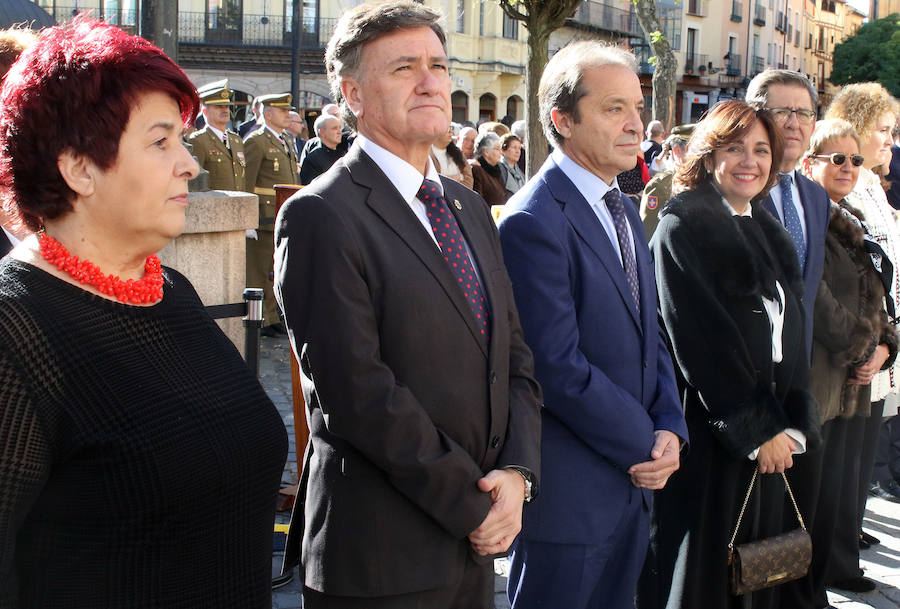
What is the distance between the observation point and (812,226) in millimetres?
4207

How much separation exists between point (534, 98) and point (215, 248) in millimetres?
7946

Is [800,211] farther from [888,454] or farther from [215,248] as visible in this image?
[215,248]

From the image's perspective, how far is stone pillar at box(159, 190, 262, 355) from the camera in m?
3.94

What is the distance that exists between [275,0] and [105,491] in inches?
1496

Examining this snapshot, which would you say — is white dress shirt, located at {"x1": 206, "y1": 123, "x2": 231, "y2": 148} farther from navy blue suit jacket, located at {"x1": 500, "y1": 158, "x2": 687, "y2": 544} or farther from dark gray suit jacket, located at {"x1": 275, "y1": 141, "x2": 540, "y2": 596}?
dark gray suit jacket, located at {"x1": 275, "y1": 141, "x2": 540, "y2": 596}

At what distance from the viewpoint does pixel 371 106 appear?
101 inches

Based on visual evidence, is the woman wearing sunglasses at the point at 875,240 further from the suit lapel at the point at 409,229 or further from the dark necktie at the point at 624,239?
the suit lapel at the point at 409,229

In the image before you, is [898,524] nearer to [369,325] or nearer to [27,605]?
[369,325]

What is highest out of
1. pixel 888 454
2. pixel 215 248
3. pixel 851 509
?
pixel 215 248

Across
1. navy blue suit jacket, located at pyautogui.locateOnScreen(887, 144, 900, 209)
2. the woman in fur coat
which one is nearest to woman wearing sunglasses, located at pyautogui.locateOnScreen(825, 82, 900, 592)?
the woman in fur coat

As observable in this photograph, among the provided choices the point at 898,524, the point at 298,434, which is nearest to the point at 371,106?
the point at 298,434

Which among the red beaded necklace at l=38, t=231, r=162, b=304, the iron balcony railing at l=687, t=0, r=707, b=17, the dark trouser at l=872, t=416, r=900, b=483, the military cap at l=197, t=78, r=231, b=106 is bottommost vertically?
the dark trouser at l=872, t=416, r=900, b=483

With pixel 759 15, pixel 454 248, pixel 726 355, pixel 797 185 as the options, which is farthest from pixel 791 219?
pixel 759 15

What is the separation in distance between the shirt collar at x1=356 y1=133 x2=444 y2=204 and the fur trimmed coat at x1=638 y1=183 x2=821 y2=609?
4.36 ft
